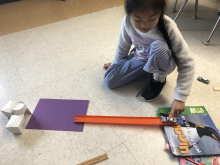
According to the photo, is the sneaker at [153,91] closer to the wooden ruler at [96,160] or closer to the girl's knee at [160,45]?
the girl's knee at [160,45]

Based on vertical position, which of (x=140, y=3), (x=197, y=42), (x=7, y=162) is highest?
(x=140, y=3)

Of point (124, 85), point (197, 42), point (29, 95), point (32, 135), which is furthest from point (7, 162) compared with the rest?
point (197, 42)

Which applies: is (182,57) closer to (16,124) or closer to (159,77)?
(159,77)

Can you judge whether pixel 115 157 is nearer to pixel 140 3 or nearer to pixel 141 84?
pixel 141 84

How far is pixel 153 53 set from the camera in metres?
0.63

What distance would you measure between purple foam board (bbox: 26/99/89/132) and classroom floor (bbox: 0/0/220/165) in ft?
0.09

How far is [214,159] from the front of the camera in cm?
60

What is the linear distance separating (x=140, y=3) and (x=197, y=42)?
0.93 m

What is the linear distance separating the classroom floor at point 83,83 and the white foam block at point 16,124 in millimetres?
30

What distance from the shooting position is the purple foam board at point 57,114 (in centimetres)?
73

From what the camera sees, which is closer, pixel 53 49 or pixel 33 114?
pixel 33 114

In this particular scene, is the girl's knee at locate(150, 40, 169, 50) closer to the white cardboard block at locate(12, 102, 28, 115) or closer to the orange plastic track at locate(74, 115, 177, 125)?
the orange plastic track at locate(74, 115, 177, 125)

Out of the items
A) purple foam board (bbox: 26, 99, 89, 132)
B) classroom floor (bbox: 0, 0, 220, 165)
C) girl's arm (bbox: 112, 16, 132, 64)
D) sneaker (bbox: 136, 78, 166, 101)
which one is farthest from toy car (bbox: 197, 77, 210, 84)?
purple foam board (bbox: 26, 99, 89, 132)

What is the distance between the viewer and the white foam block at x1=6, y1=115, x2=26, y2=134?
67cm
